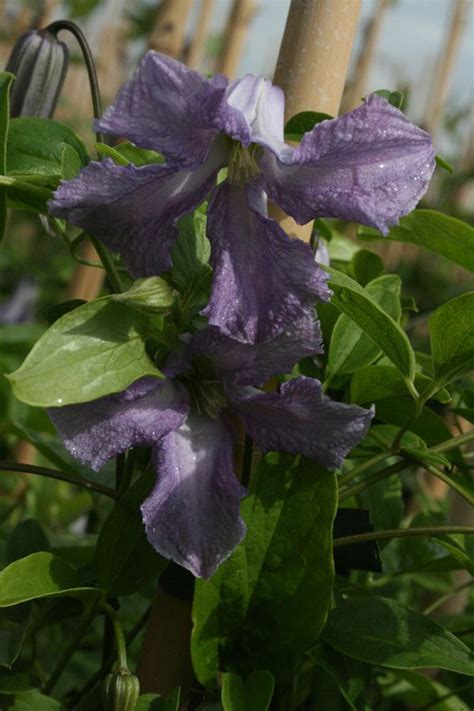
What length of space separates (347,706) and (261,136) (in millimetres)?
328

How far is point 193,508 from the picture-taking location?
455 mm

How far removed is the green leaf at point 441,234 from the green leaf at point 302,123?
0.07 m

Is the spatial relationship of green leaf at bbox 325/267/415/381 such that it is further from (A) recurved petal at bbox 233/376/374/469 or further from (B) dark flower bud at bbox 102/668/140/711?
(B) dark flower bud at bbox 102/668/140/711

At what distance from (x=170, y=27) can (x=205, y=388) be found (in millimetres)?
1371

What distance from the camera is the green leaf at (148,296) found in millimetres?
429

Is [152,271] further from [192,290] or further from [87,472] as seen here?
[87,472]

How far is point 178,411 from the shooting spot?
48 centimetres

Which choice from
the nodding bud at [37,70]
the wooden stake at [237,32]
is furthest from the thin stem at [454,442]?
the wooden stake at [237,32]

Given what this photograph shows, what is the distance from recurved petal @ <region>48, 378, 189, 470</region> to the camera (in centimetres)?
44

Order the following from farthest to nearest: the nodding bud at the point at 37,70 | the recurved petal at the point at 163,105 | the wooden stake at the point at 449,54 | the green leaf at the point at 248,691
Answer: the wooden stake at the point at 449,54 → the nodding bud at the point at 37,70 → the green leaf at the point at 248,691 → the recurved petal at the point at 163,105

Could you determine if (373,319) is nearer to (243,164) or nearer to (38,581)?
(243,164)

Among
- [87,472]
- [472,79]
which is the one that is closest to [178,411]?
[87,472]

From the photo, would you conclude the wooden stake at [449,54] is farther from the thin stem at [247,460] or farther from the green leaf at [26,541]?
the thin stem at [247,460]

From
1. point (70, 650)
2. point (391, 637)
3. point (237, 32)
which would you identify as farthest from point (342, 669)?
point (237, 32)
